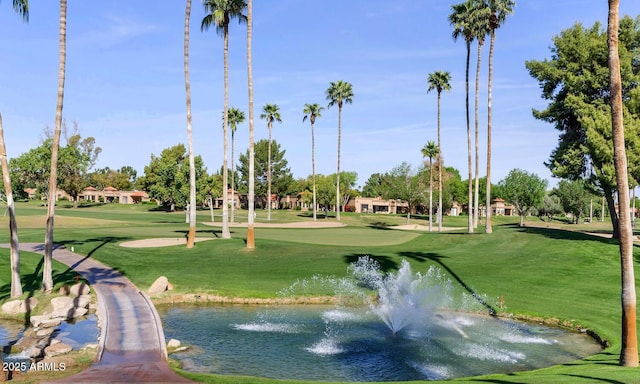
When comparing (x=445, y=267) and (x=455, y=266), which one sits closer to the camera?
(x=445, y=267)

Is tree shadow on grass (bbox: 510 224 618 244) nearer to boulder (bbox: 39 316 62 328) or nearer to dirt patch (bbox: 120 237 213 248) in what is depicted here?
dirt patch (bbox: 120 237 213 248)

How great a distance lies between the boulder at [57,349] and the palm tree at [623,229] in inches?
746

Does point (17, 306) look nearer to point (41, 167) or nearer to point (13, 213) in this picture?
point (13, 213)

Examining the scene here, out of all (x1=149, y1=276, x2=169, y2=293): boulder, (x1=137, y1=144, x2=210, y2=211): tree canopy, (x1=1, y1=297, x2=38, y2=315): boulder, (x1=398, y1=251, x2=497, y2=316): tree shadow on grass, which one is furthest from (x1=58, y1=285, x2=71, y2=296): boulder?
(x1=137, y1=144, x2=210, y2=211): tree canopy

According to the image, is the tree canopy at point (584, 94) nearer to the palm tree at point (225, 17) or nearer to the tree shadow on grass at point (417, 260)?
the tree shadow on grass at point (417, 260)

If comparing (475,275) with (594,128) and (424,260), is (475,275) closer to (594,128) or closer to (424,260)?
(424,260)

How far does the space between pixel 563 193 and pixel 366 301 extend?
102 meters

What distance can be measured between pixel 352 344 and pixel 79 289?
625 inches

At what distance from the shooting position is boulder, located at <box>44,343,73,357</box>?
17.6 metres

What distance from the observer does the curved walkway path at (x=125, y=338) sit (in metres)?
14.9

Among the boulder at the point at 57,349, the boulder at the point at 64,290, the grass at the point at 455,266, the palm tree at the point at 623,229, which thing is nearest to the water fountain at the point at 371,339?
the grass at the point at 455,266

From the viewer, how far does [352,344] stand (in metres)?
21.1

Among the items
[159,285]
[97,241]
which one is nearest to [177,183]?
[97,241]

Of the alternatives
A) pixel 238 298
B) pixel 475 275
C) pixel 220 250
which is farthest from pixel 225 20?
pixel 475 275
